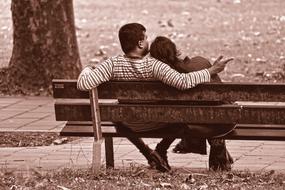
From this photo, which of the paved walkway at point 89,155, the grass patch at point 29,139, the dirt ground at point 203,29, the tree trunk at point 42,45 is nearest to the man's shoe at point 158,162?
the paved walkway at point 89,155

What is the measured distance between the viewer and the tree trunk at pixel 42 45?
506 inches

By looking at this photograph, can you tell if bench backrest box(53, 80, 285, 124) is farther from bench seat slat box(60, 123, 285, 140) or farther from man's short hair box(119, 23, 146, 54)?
man's short hair box(119, 23, 146, 54)

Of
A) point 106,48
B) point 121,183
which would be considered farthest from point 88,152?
point 106,48

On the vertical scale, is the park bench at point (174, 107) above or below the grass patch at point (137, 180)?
above

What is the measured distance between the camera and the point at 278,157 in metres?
8.91

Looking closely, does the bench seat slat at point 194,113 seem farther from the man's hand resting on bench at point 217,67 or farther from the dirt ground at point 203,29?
the dirt ground at point 203,29

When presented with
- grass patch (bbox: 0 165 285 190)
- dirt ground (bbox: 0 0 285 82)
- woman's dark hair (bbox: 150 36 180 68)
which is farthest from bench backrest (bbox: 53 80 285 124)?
dirt ground (bbox: 0 0 285 82)

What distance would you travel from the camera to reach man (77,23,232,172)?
7656 millimetres

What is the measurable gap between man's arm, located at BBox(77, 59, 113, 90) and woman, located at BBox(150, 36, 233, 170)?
377mm

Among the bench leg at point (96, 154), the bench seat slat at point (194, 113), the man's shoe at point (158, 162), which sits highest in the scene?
the bench seat slat at point (194, 113)

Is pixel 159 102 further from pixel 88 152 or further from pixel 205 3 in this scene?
pixel 205 3

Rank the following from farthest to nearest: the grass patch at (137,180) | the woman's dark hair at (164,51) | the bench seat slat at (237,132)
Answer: the woman's dark hair at (164,51)
the bench seat slat at (237,132)
the grass patch at (137,180)

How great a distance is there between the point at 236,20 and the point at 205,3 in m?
3.33

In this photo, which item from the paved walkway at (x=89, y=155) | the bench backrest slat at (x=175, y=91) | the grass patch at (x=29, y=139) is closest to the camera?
the bench backrest slat at (x=175, y=91)
